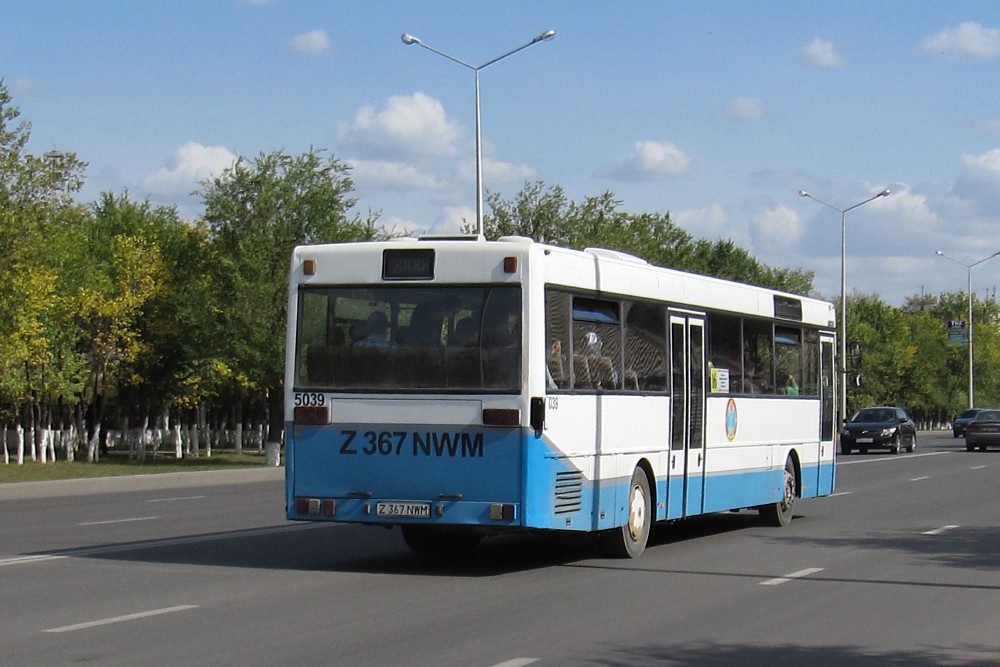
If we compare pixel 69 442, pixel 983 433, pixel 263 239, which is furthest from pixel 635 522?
pixel 983 433

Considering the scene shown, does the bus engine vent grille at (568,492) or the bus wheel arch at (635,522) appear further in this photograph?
the bus wheel arch at (635,522)

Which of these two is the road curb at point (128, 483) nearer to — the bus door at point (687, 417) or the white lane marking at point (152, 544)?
the white lane marking at point (152, 544)

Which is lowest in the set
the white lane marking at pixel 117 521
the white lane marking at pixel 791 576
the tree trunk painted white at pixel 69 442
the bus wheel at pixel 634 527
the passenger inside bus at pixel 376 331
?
the white lane marking at pixel 791 576

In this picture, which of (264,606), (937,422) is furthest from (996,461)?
(937,422)

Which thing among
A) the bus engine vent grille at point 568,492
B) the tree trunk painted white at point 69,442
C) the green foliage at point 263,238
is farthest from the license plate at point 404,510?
the tree trunk painted white at point 69,442

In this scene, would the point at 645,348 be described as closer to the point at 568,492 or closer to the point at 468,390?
the point at 568,492

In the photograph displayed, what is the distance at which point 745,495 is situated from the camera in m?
17.4

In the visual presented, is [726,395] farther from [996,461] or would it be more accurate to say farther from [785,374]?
[996,461]

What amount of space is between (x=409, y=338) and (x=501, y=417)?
1.13 meters

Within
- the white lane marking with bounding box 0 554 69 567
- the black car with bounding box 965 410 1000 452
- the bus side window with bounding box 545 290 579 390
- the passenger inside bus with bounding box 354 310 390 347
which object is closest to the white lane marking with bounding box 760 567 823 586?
the bus side window with bounding box 545 290 579 390

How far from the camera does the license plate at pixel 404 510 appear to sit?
12836 millimetres

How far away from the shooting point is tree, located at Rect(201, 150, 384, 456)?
141 ft

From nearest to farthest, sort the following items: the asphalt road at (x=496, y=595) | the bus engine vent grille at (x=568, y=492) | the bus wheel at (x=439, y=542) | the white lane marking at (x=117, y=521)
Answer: the asphalt road at (x=496, y=595), the bus engine vent grille at (x=568, y=492), the bus wheel at (x=439, y=542), the white lane marking at (x=117, y=521)

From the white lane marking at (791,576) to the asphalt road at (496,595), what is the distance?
0.03 metres
